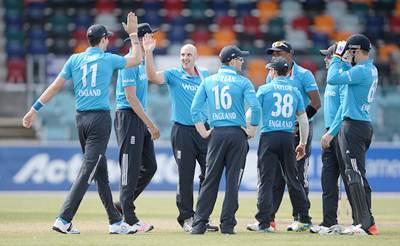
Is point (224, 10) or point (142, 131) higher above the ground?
point (224, 10)

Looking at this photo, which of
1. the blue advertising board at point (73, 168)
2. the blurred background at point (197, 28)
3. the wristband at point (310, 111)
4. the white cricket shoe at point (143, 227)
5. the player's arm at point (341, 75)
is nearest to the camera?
the player's arm at point (341, 75)

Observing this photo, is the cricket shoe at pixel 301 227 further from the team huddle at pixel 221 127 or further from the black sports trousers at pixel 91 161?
the black sports trousers at pixel 91 161

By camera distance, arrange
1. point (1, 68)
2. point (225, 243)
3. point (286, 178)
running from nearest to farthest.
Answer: point (225, 243) → point (286, 178) → point (1, 68)

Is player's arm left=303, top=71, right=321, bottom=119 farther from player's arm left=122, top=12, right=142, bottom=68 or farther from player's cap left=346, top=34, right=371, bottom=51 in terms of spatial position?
player's arm left=122, top=12, right=142, bottom=68

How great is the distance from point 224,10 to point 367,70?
1801 cm

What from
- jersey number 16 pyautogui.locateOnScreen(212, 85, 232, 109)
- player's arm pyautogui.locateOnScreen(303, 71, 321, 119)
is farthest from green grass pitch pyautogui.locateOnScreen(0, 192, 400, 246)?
player's arm pyautogui.locateOnScreen(303, 71, 321, 119)

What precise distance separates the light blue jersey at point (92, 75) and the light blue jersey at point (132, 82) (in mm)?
376

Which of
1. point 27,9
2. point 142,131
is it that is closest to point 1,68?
point 27,9

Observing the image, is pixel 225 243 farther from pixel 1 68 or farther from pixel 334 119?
pixel 1 68

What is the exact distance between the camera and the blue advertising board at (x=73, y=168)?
969 inches

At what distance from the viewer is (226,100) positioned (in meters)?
14.2

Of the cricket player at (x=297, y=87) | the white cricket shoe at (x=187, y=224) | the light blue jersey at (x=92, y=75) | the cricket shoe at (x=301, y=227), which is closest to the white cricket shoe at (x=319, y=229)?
the cricket shoe at (x=301, y=227)

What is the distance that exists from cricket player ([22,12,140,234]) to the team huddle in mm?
13

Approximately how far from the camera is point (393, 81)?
2781cm
